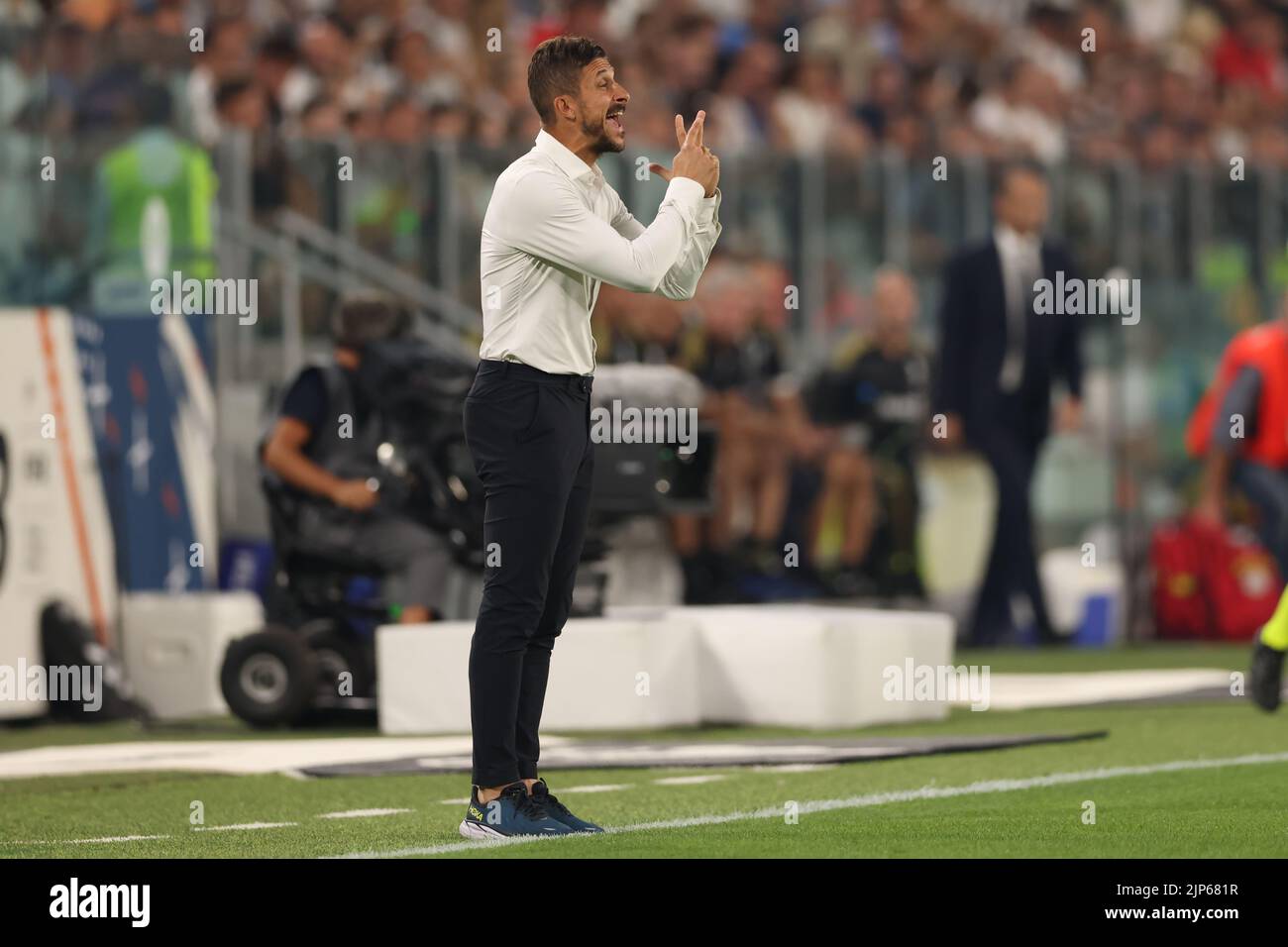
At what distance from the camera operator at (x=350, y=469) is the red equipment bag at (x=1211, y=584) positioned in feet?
24.7

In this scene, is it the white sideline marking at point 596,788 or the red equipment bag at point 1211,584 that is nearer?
the white sideline marking at point 596,788

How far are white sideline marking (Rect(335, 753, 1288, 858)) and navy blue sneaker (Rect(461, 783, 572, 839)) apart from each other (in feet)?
0.12

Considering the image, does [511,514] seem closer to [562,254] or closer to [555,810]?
[562,254]

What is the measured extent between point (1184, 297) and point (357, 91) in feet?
20.2

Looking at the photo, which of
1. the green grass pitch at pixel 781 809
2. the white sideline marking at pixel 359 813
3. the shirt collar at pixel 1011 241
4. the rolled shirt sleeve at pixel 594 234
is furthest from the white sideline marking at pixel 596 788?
the shirt collar at pixel 1011 241

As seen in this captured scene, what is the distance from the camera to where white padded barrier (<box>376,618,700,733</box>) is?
464 inches

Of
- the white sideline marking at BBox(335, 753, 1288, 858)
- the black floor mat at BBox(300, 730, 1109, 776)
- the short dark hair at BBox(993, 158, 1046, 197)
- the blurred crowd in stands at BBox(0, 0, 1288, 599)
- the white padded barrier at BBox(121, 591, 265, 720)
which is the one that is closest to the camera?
the white sideline marking at BBox(335, 753, 1288, 858)

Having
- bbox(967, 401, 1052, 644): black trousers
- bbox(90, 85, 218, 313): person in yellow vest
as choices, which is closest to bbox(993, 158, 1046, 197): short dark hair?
bbox(967, 401, 1052, 644): black trousers

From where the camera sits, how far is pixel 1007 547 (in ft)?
56.8

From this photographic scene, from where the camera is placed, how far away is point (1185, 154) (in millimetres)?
22062

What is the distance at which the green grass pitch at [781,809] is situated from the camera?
743cm

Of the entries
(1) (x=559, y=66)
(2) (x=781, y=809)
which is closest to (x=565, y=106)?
(1) (x=559, y=66)

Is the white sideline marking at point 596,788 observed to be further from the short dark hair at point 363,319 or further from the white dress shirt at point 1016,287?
the white dress shirt at point 1016,287

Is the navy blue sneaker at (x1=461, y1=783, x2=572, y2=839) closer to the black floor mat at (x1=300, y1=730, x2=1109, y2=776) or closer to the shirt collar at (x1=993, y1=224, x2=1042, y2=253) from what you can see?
the black floor mat at (x1=300, y1=730, x2=1109, y2=776)
